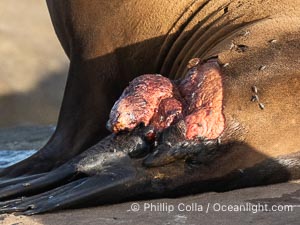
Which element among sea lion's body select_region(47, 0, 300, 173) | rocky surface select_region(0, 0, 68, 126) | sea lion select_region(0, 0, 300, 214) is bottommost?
sea lion select_region(0, 0, 300, 214)

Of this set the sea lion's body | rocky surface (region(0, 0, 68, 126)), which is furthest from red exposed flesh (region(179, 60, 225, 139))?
rocky surface (region(0, 0, 68, 126))

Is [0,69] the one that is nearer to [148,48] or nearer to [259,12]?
[148,48]

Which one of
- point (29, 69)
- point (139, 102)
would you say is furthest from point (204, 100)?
point (29, 69)

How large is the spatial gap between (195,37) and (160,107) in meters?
0.83

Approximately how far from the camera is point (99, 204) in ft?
10.3

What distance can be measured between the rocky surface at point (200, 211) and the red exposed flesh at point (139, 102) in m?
0.33

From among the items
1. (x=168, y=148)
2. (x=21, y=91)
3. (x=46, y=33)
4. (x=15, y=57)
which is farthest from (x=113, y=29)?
(x=46, y=33)

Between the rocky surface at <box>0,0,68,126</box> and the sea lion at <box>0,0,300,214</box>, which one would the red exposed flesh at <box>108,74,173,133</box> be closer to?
the sea lion at <box>0,0,300,214</box>

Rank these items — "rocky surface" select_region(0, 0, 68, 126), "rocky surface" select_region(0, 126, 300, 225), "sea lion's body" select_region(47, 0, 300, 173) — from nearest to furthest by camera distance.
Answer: "rocky surface" select_region(0, 126, 300, 225) → "sea lion's body" select_region(47, 0, 300, 173) → "rocky surface" select_region(0, 0, 68, 126)

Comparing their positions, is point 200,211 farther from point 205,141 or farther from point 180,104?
point 180,104

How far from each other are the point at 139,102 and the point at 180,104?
151mm

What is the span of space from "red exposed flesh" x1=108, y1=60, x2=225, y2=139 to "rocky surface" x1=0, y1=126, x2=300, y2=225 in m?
0.25

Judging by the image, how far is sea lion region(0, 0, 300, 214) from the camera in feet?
10.5

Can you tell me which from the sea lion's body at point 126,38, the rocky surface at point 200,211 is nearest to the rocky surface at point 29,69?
the sea lion's body at point 126,38
